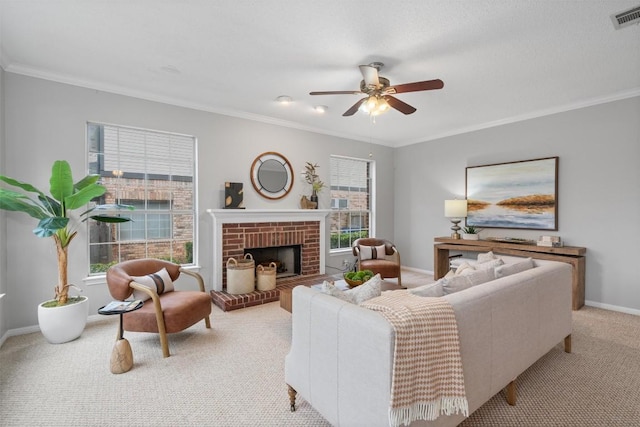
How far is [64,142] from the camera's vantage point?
131 inches

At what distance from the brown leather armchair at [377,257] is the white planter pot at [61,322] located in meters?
3.51

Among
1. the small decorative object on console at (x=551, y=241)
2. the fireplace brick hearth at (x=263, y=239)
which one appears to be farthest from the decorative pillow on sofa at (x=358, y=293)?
the small decorative object on console at (x=551, y=241)

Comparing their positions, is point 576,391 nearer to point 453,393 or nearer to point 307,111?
point 453,393

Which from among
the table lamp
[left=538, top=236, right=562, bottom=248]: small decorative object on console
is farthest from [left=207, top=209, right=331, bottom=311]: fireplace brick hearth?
[left=538, top=236, right=562, bottom=248]: small decorative object on console

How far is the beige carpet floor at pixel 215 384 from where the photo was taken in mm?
1895

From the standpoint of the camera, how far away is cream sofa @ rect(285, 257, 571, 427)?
1.34 metres

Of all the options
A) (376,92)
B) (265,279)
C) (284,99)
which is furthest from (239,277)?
(376,92)

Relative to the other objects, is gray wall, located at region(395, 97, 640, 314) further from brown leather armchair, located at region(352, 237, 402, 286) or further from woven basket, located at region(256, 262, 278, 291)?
woven basket, located at region(256, 262, 278, 291)

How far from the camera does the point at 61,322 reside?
2857 millimetres

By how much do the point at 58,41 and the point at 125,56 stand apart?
19.3 inches

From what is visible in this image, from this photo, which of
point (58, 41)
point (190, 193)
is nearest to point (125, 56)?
point (58, 41)

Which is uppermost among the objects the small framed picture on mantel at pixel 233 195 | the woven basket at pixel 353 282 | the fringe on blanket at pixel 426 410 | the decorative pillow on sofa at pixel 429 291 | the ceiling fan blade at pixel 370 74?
the ceiling fan blade at pixel 370 74

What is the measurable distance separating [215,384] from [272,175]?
321 cm

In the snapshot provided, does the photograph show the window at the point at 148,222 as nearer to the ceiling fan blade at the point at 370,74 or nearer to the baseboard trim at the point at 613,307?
the ceiling fan blade at the point at 370,74
